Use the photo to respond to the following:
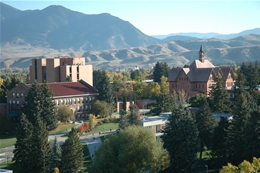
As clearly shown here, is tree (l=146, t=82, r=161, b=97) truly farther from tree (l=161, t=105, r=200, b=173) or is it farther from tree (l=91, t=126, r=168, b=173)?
tree (l=91, t=126, r=168, b=173)

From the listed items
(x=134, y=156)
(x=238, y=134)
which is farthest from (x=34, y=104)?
(x=238, y=134)

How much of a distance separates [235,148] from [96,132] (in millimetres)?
30237

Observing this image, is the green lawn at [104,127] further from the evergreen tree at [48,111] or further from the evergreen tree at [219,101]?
the evergreen tree at [219,101]

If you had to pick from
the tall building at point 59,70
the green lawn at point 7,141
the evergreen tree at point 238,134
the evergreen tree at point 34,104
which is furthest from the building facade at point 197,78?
the evergreen tree at point 238,134

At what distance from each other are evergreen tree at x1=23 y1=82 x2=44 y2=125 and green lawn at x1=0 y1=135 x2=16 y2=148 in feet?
12.2

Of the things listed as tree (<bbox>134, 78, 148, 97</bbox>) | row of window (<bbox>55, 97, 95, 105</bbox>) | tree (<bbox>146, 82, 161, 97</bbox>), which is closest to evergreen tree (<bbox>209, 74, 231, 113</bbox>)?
row of window (<bbox>55, 97, 95, 105</bbox>)

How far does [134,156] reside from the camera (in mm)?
37438

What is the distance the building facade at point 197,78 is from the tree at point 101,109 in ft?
61.8

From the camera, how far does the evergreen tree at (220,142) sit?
3983 cm

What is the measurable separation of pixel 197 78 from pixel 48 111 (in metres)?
33.1

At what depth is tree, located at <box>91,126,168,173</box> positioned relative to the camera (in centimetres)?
3719

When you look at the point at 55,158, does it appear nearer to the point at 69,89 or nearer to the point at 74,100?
the point at 74,100

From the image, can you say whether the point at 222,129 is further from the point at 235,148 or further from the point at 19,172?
the point at 19,172

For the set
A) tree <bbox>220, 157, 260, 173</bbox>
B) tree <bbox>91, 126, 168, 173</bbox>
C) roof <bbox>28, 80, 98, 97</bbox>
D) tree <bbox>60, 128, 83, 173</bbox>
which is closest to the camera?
tree <bbox>220, 157, 260, 173</bbox>
